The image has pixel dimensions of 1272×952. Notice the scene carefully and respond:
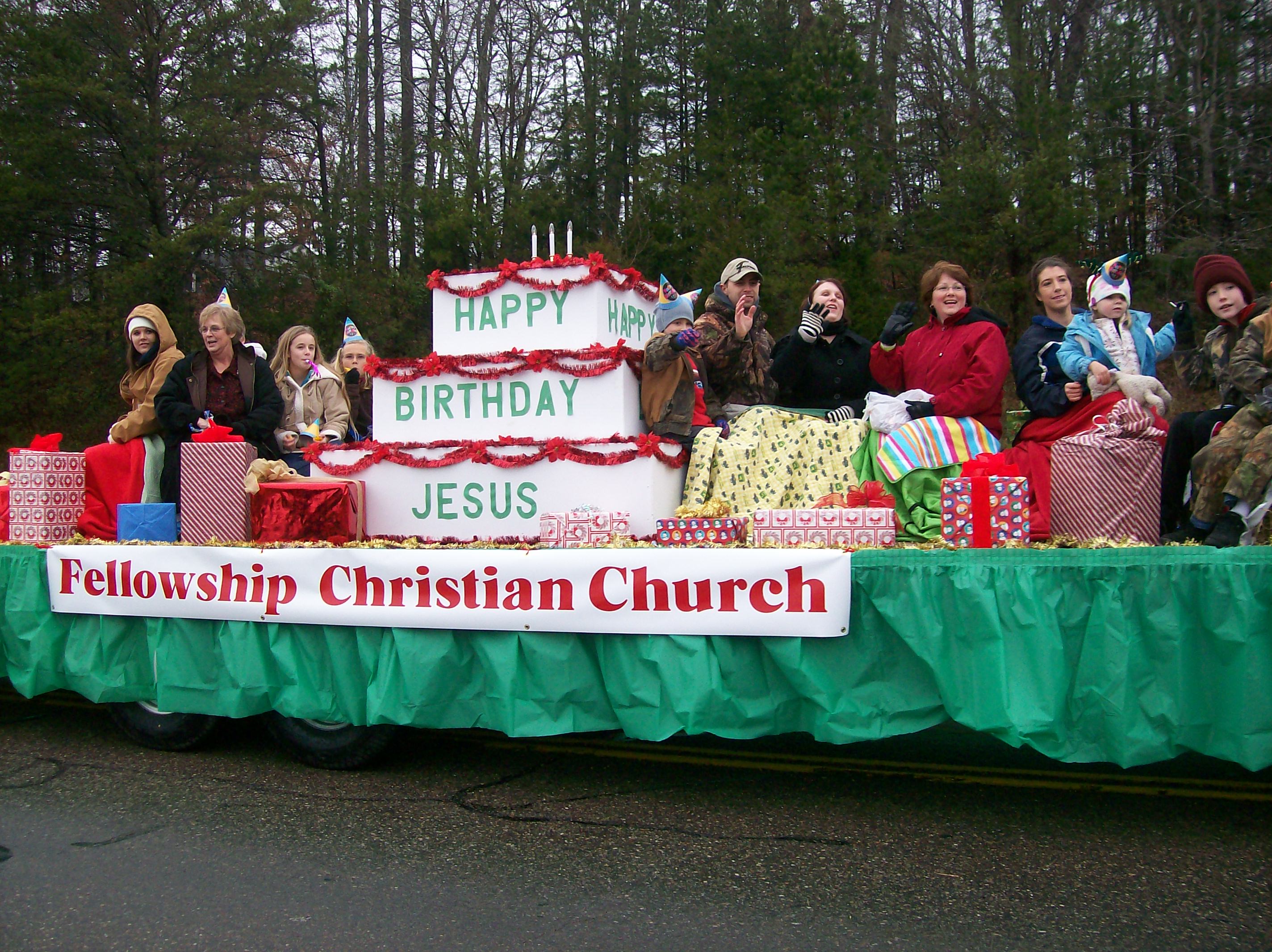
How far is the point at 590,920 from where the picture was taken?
3.03 meters

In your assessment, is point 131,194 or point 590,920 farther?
point 131,194

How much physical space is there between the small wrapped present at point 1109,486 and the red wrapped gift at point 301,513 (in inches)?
123

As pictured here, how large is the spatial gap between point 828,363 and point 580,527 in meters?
1.88

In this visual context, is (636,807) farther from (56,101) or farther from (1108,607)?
(56,101)

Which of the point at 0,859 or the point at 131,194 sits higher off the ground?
the point at 131,194

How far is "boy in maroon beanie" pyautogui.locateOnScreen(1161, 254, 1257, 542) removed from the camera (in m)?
4.66

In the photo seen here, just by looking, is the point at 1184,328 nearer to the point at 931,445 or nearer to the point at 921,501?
the point at 931,445

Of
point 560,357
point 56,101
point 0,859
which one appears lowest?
point 0,859

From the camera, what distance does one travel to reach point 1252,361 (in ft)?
14.2

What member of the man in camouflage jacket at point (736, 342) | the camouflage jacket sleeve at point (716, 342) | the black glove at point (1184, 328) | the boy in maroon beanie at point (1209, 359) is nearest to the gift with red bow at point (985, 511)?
the boy in maroon beanie at point (1209, 359)

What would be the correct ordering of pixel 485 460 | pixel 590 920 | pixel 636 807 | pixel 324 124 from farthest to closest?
pixel 324 124, pixel 485 460, pixel 636 807, pixel 590 920

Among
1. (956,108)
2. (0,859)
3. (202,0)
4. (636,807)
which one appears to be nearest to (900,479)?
(636,807)

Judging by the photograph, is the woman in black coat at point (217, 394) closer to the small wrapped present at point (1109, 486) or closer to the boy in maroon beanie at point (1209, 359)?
the small wrapped present at point (1109, 486)

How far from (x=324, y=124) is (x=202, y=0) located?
3.25 m
